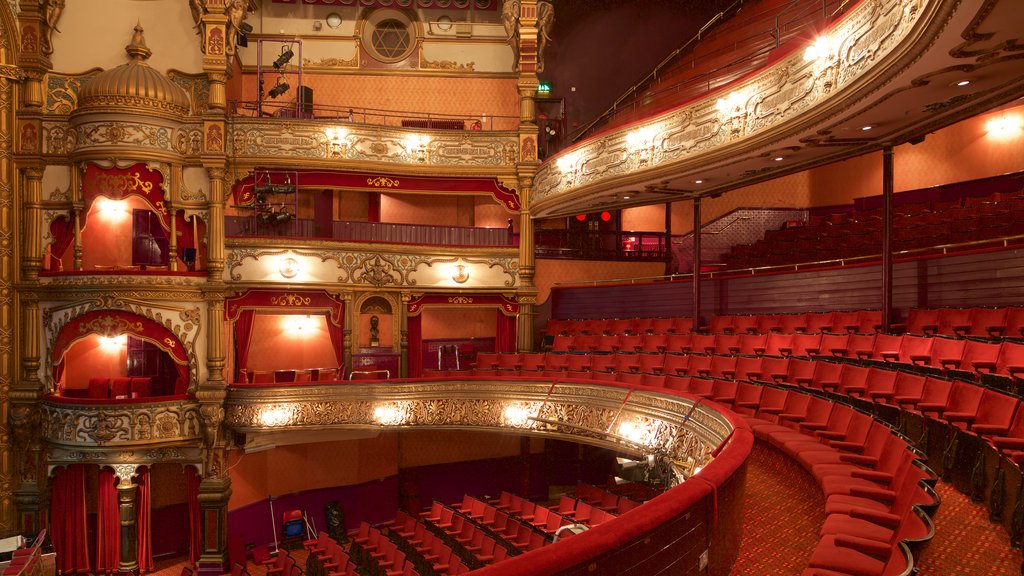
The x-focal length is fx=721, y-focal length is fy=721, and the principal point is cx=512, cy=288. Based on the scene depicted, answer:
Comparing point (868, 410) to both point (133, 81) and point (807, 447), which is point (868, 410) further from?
point (133, 81)

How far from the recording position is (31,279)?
11.6 meters

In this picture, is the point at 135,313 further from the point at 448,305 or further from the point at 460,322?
the point at 460,322

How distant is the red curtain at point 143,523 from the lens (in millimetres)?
11367

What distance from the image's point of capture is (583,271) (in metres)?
14.1

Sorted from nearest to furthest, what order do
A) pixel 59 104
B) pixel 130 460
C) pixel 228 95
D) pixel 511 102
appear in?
pixel 130 460 → pixel 59 104 → pixel 228 95 → pixel 511 102

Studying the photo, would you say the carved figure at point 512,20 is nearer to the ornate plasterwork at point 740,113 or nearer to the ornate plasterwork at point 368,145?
the ornate plasterwork at point 368,145

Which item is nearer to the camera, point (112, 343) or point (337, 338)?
point (112, 343)

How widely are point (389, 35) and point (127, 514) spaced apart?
974 cm

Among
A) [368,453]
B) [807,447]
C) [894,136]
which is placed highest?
[894,136]

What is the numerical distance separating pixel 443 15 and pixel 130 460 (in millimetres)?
9792

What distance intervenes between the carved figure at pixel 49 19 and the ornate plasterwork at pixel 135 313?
433 cm

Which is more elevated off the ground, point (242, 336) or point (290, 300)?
point (290, 300)

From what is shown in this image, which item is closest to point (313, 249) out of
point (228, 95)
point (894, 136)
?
point (228, 95)

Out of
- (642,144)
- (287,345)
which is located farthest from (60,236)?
(642,144)
